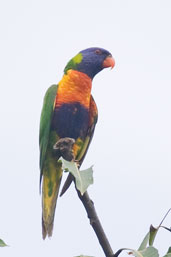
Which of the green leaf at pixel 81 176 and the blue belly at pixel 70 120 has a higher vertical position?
the blue belly at pixel 70 120

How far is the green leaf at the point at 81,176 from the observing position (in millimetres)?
2072

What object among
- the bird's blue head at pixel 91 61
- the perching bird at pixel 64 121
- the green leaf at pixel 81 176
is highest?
the bird's blue head at pixel 91 61

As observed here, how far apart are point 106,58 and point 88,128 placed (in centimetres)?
90

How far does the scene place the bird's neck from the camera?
452cm

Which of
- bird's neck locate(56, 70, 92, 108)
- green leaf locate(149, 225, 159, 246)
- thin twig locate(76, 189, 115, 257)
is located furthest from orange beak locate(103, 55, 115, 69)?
green leaf locate(149, 225, 159, 246)

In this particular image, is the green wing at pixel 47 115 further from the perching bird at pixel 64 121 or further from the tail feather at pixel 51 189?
the tail feather at pixel 51 189

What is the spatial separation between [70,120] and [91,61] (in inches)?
31.9

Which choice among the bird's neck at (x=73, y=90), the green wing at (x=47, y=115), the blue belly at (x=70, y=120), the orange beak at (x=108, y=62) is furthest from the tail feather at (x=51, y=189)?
the orange beak at (x=108, y=62)

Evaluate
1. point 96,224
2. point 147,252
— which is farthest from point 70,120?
point 147,252

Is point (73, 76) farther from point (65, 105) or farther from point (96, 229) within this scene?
point (96, 229)

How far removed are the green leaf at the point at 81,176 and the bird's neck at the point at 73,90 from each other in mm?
2284

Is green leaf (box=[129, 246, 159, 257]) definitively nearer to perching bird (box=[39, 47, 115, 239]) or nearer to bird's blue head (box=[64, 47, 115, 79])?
perching bird (box=[39, 47, 115, 239])

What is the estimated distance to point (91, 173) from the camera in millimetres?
2211

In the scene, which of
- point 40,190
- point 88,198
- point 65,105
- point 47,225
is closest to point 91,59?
point 65,105
